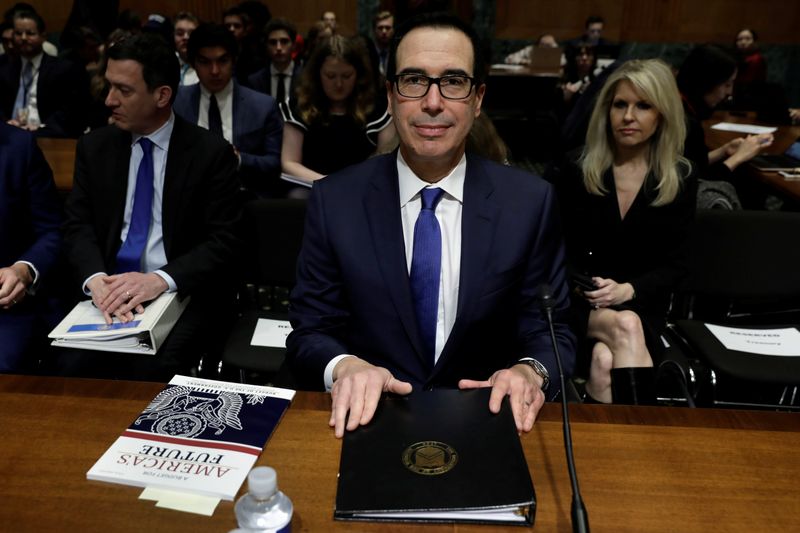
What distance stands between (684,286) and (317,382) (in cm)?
170

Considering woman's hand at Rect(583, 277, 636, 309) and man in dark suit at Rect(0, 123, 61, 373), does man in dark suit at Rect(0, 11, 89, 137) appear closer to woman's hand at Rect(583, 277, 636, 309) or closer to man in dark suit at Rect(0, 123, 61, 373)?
man in dark suit at Rect(0, 123, 61, 373)

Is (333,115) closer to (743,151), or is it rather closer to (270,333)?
(270,333)

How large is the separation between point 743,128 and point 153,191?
446 centimetres

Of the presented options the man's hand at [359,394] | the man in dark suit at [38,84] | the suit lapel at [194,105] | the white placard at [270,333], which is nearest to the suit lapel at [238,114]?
the suit lapel at [194,105]

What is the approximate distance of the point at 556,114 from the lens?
7.73m

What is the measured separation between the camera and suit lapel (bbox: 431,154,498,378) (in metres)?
1.65

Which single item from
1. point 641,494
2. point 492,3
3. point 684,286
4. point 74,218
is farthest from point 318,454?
point 492,3

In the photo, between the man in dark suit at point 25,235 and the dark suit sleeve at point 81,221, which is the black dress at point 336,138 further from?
the man in dark suit at point 25,235

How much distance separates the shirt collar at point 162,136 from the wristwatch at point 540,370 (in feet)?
5.80

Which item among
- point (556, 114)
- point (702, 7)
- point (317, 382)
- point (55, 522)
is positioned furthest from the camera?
point (702, 7)

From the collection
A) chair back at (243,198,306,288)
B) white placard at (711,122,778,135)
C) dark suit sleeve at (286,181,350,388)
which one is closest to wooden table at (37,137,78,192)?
chair back at (243,198,306,288)

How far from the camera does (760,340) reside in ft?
8.59

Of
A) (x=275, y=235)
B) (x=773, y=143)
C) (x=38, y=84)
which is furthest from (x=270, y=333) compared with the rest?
(x=38, y=84)

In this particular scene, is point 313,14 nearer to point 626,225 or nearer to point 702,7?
point 702,7
